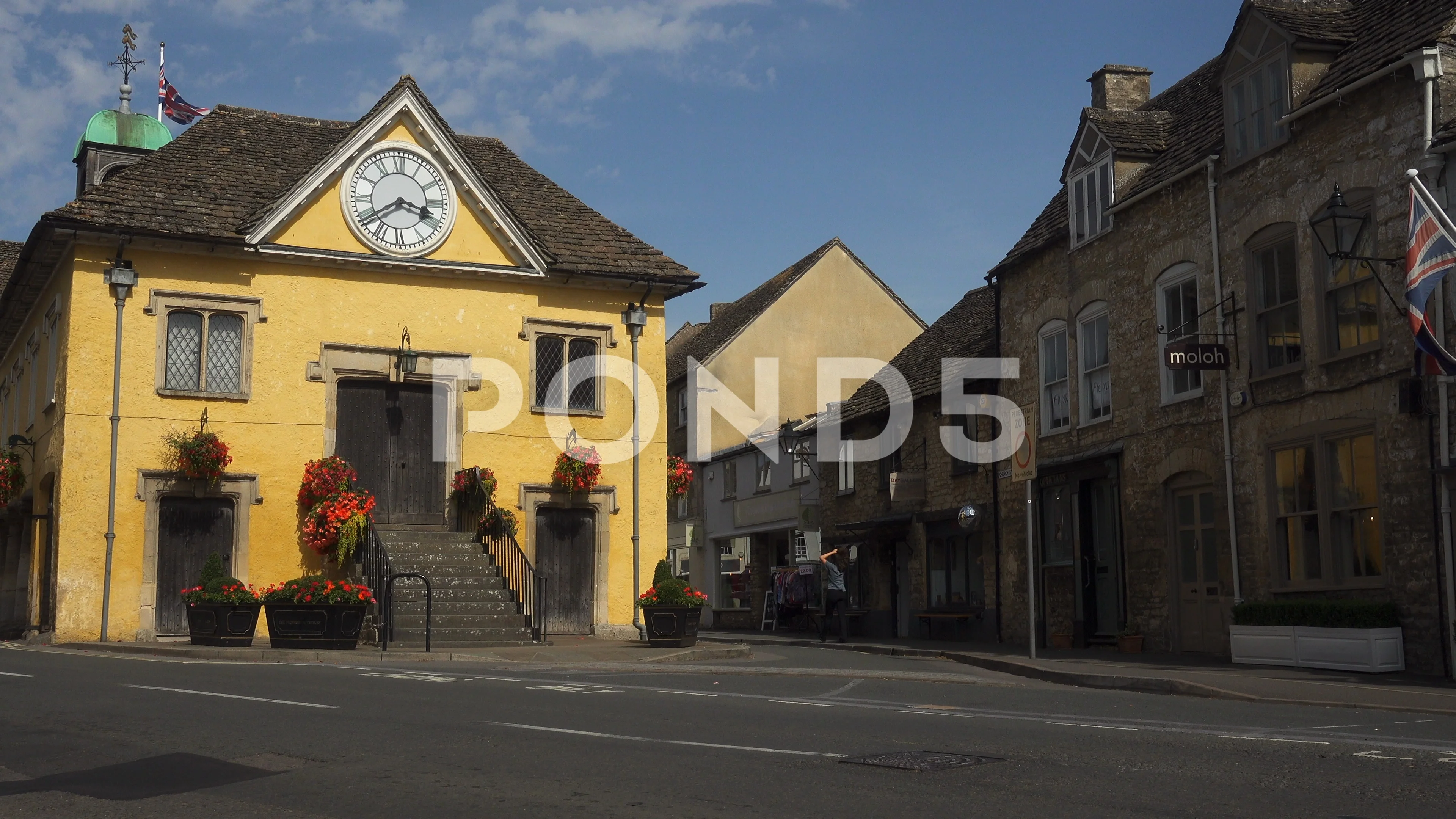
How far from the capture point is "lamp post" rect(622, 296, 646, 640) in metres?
25.3

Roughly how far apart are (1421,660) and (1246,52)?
8904mm

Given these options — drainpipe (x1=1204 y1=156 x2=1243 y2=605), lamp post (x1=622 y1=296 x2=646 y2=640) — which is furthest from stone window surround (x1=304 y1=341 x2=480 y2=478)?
drainpipe (x1=1204 y1=156 x2=1243 y2=605)

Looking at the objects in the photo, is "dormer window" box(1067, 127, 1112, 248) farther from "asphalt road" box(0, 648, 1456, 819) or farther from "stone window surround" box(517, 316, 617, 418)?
"asphalt road" box(0, 648, 1456, 819)

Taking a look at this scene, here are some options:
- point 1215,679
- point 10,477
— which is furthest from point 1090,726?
point 10,477

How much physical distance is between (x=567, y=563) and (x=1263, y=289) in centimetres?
1252

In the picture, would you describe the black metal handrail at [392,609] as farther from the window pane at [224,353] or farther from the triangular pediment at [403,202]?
the triangular pediment at [403,202]

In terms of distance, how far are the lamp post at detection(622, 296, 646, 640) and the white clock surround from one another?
12.0 feet

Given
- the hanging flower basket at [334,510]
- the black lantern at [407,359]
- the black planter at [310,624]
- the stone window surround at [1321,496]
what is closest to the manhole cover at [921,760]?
the stone window surround at [1321,496]

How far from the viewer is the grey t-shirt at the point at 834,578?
2652 centimetres

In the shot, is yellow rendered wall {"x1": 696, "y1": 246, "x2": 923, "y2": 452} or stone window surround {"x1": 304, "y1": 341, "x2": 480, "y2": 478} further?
yellow rendered wall {"x1": 696, "y1": 246, "x2": 923, "y2": 452}

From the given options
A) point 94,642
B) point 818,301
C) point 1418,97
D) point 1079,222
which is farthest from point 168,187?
point 818,301

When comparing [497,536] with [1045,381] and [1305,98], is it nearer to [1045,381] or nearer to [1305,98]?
[1045,381]

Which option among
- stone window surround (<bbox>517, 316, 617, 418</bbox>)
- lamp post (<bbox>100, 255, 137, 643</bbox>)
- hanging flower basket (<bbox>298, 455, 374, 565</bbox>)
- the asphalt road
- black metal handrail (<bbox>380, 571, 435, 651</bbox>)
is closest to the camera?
the asphalt road

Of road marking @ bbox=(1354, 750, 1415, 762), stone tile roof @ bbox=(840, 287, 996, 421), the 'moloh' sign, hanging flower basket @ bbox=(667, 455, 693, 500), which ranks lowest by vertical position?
road marking @ bbox=(1354, 750, 1415, 762)
